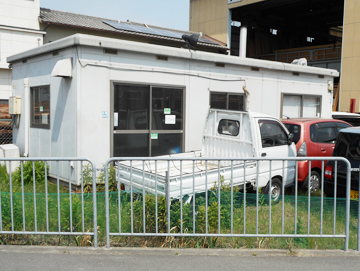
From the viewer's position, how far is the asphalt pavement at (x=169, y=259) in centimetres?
438

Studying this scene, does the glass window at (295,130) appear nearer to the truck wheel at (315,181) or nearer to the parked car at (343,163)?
the truck wheel at (315,181)

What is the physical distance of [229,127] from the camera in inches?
312

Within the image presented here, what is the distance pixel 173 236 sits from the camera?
5.01m

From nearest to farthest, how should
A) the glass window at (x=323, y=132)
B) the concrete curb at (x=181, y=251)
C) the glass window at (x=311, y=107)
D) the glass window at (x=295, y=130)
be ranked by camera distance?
1. the concrete curb at (x=181, y=251)
2. the glass window at (x=295, y=130)
3. the glass window at (x=323, y=132)
4. the glass window at (x=311, y=107)

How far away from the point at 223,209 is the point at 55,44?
5.57m

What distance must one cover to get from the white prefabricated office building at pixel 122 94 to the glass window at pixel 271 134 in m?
2.37

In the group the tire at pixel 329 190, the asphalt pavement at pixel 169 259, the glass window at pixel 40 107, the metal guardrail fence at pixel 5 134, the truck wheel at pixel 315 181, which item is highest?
the glass window at pixel 40 107

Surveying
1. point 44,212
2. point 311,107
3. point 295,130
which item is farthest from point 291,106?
point 44,212

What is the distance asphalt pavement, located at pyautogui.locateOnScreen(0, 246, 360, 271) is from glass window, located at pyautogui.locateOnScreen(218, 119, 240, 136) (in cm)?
334

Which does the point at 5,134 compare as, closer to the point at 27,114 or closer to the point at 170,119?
the point at 27,114

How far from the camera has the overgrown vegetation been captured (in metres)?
5.03

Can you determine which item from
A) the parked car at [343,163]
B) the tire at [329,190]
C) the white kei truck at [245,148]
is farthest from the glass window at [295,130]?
the tire at [329,190]

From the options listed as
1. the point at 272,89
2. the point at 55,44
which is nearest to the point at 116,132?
the point at 55,44

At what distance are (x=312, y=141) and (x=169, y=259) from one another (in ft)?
18.7
